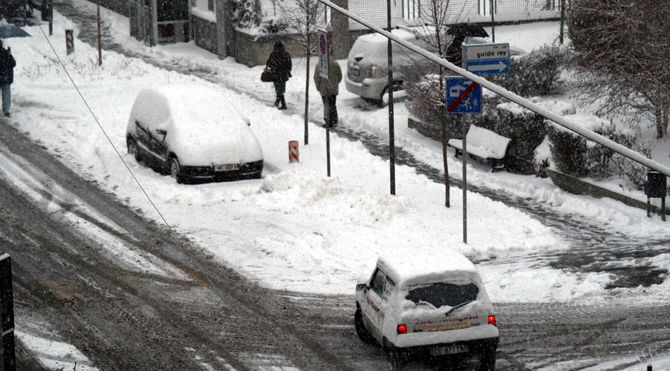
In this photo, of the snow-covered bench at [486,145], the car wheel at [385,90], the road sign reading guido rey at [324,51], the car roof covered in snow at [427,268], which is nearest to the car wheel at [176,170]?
the road sign reading guido rey at [324,51]

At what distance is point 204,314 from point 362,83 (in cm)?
1323

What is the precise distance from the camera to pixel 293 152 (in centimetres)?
2317

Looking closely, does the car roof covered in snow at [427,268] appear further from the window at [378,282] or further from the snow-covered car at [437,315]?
the window at [378,282]

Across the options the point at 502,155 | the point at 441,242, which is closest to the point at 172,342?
the point at 441,242

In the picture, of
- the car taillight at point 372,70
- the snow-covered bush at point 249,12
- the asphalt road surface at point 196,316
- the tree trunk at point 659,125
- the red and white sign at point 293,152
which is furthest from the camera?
the snow-covered bush at point 249,12

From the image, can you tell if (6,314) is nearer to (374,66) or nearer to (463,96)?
(463,96)

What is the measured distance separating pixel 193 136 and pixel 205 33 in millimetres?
15067

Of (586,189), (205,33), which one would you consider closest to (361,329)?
(586,189)

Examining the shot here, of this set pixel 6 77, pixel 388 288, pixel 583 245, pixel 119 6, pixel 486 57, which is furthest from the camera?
pixel 119 6

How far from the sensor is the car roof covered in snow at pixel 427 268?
13195mm

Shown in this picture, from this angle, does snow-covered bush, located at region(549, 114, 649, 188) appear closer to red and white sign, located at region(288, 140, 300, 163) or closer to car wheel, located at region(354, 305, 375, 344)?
red and white sign, located at region(288, 140, 300, 163)

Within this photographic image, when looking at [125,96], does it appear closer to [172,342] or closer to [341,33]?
[341,33]

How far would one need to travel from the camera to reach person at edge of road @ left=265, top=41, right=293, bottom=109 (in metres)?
27.7

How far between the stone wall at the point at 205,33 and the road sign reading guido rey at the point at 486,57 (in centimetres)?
1890
